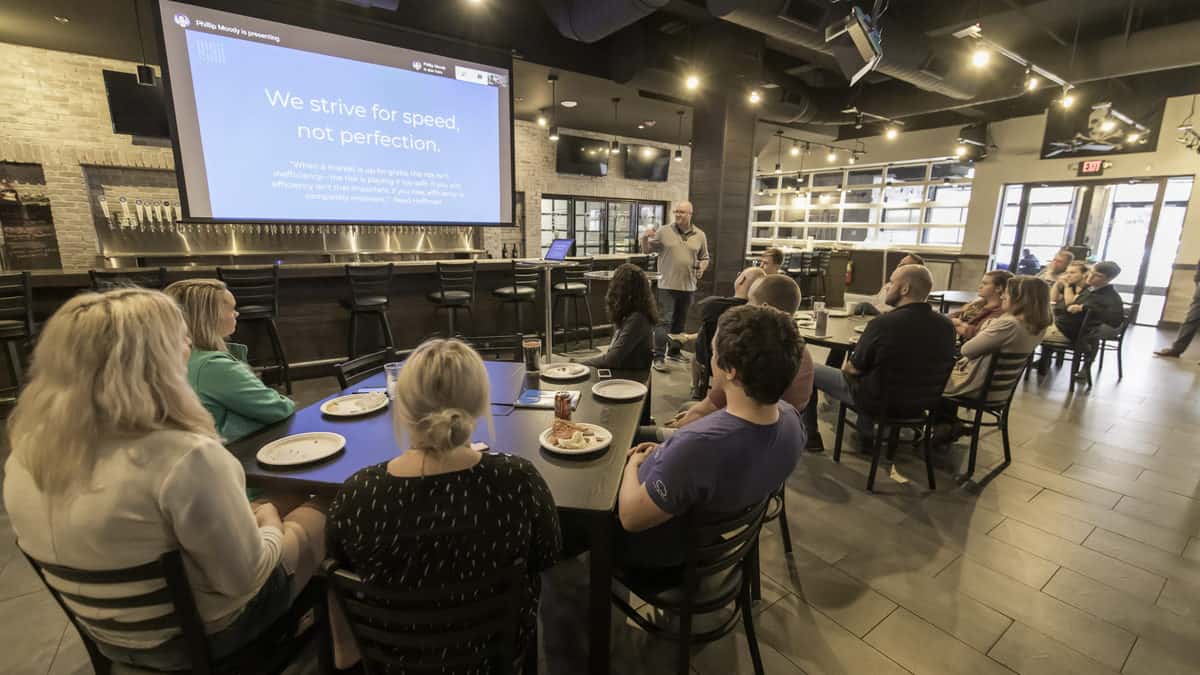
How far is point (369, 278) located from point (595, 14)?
3030 millimetres

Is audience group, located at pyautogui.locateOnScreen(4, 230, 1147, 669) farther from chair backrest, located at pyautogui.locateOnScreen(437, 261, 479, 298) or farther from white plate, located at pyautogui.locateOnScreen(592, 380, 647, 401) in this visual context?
chair backrest, located at pyautogui.locateOnScreen(437, 261, 479, 298)

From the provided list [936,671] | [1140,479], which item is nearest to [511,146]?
[936,671]

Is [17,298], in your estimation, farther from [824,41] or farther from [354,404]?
[824,41]

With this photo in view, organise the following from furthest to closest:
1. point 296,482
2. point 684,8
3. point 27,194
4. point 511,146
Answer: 1. point 27,194
2. point 684,8
3. point 511,146
4. point 296,482

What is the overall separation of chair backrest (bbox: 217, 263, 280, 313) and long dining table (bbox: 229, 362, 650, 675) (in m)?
2.74

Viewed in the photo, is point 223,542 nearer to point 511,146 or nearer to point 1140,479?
point 511,146

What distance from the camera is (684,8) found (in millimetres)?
5098

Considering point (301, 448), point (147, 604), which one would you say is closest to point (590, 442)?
point (301, 448)

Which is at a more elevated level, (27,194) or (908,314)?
(27,194)

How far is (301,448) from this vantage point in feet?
5.30

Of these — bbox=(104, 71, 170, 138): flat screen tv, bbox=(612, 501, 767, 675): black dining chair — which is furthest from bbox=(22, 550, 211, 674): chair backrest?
bbox=(104, 71, 170, 138): flat screen tv

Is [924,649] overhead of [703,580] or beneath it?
beneath

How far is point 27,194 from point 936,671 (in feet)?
30.1

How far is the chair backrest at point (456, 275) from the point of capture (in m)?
4.95
